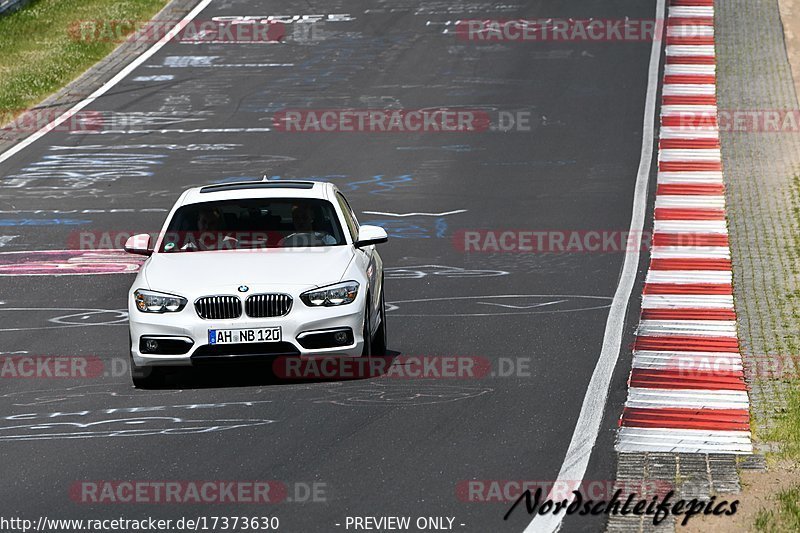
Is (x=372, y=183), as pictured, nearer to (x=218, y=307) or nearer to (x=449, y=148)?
(x=449, y=148)

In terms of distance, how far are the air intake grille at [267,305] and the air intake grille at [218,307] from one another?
9 centimetres

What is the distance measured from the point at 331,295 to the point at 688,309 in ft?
15.2

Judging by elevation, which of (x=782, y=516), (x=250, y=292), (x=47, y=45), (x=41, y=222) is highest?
(x=47, y=45)

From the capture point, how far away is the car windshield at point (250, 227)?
41.3 feet

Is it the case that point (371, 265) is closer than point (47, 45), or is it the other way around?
point (371, 265)

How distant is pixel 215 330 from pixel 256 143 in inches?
493

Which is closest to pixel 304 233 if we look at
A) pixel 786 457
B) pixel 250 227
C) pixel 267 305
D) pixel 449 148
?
pixel 250 227

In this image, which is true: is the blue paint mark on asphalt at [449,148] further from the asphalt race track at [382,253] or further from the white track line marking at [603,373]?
the white track line marking at [603,373]

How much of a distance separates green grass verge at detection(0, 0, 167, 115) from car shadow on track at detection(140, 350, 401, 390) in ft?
48.6

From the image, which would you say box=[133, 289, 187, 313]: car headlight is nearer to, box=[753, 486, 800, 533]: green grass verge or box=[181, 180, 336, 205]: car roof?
box=[181, 180, 336, 205]: car roof

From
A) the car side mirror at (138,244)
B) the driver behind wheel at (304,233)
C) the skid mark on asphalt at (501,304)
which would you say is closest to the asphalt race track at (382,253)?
the skid mark on asphalt at (501,304)

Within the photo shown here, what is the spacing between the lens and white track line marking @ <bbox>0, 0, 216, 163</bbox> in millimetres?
23984

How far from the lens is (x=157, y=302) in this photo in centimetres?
1157

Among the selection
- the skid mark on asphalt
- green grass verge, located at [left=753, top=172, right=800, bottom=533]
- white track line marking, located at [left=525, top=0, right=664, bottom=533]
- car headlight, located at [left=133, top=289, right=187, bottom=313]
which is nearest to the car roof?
car headlight, located at [left=133, top=289, right=187, bottom=313]
